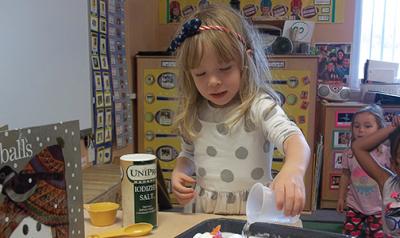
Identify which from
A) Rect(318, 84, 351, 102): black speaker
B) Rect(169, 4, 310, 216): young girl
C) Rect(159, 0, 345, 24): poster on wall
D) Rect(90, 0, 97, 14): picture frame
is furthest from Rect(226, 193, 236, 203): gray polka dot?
Rect(159, 0, 345, 24): poster on wall

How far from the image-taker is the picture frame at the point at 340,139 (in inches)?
103

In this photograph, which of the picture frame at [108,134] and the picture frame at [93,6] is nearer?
the picture frame at [93,6]

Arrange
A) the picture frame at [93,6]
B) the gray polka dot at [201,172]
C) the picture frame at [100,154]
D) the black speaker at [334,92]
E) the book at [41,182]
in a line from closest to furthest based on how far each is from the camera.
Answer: the book at [41,182]
the gray polka dot at [201,172]
the picture frame at [93,6]
the picture frame at [100,154]
the black speaker at [334,92]

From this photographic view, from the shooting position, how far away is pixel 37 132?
1.60 feet

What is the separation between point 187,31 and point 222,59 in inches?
4.2

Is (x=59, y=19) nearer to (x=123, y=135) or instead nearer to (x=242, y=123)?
(x=123, y=135)

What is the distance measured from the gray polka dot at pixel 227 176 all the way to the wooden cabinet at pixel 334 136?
1831mm

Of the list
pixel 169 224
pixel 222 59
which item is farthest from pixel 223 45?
pixel 169 224

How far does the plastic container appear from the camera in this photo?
588 mm

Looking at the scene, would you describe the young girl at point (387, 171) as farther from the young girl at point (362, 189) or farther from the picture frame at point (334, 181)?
the picture frame at point (334, 181)

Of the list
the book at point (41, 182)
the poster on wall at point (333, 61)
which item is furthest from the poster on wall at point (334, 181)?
the book at point (41, 182)

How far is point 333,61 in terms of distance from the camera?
301 centimetres

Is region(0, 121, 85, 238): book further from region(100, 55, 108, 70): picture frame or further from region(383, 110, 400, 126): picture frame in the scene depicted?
region(383, 110, 400, 126): picture frame

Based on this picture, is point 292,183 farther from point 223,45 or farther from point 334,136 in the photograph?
point 334,136
